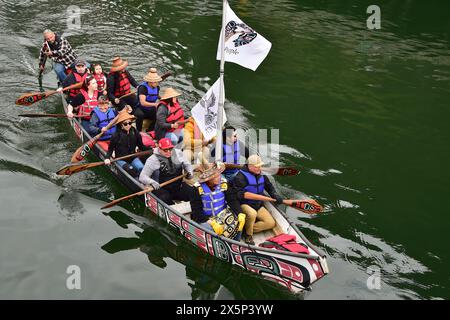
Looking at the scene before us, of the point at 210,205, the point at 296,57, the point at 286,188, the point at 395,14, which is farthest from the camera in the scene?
the point at 395,14

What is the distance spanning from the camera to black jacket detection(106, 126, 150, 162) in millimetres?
12398

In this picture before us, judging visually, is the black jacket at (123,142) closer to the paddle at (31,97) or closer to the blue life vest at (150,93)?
the blue life vest at (150,93)

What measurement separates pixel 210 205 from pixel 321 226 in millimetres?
3326

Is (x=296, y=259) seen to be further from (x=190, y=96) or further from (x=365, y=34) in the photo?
(x=365, y=34)

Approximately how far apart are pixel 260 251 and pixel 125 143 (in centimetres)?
493

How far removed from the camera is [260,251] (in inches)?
373

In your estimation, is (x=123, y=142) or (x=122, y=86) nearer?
(x=123, y=142)

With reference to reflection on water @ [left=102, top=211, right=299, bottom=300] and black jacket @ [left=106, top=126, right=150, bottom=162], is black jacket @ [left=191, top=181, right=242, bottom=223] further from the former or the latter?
black jacket @ [left=106, top=126, right=150, bottom=162]

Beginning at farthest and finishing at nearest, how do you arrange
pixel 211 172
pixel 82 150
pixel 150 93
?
1. pixel 150 93
2. pixel 82 150
3. pixel 211 172

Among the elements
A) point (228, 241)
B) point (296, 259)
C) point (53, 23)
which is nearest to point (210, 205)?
point (228, 241)

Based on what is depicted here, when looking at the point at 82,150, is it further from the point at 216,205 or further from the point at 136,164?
the point at 216,205

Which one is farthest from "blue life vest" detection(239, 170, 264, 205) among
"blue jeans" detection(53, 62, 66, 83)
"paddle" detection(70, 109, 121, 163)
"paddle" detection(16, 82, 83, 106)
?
"blue jeans" detection(53, 62, 66, 83)

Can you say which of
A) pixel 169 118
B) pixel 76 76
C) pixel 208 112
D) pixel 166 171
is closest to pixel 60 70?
pixel 76 76

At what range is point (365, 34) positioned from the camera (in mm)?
26453
